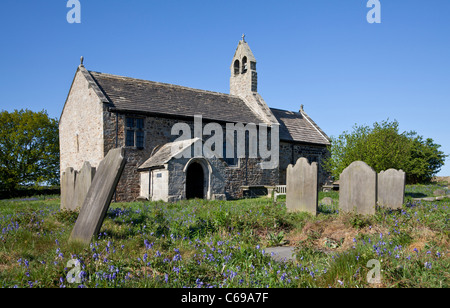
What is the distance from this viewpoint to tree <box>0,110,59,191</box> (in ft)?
101

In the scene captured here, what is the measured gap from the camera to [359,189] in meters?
8.69

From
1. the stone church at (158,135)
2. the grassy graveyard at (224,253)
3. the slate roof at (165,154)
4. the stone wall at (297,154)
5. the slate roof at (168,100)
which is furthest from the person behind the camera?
the stone wall at (297,154)

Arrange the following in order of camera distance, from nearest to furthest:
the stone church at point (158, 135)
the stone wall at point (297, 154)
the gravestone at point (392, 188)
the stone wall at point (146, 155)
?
the gravestone at point (392, 188) → the stone church at point (158, 135) → the stone wall at point (146, 155) → the stone wall at point (297, 154)

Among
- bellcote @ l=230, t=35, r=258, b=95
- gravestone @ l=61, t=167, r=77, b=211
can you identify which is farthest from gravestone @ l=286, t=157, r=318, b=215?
bellcote @ l=230, t=35, r=258, b=95

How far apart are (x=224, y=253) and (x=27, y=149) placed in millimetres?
33431

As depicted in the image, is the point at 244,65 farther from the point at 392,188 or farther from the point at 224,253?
the point at 224,253

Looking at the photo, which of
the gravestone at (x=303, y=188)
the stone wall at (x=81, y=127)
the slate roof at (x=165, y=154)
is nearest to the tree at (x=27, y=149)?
the stone wall at (x=81, y=127)

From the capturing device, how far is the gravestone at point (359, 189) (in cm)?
843

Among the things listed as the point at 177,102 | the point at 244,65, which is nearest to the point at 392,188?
the point at 177,102

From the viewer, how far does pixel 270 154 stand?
85.5 feet

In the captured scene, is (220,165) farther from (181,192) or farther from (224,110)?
(224,110)

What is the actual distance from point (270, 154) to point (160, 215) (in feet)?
61.1

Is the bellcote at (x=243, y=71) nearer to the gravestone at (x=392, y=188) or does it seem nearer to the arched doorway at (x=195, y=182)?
the arched doorway at (x=195, y=182)
